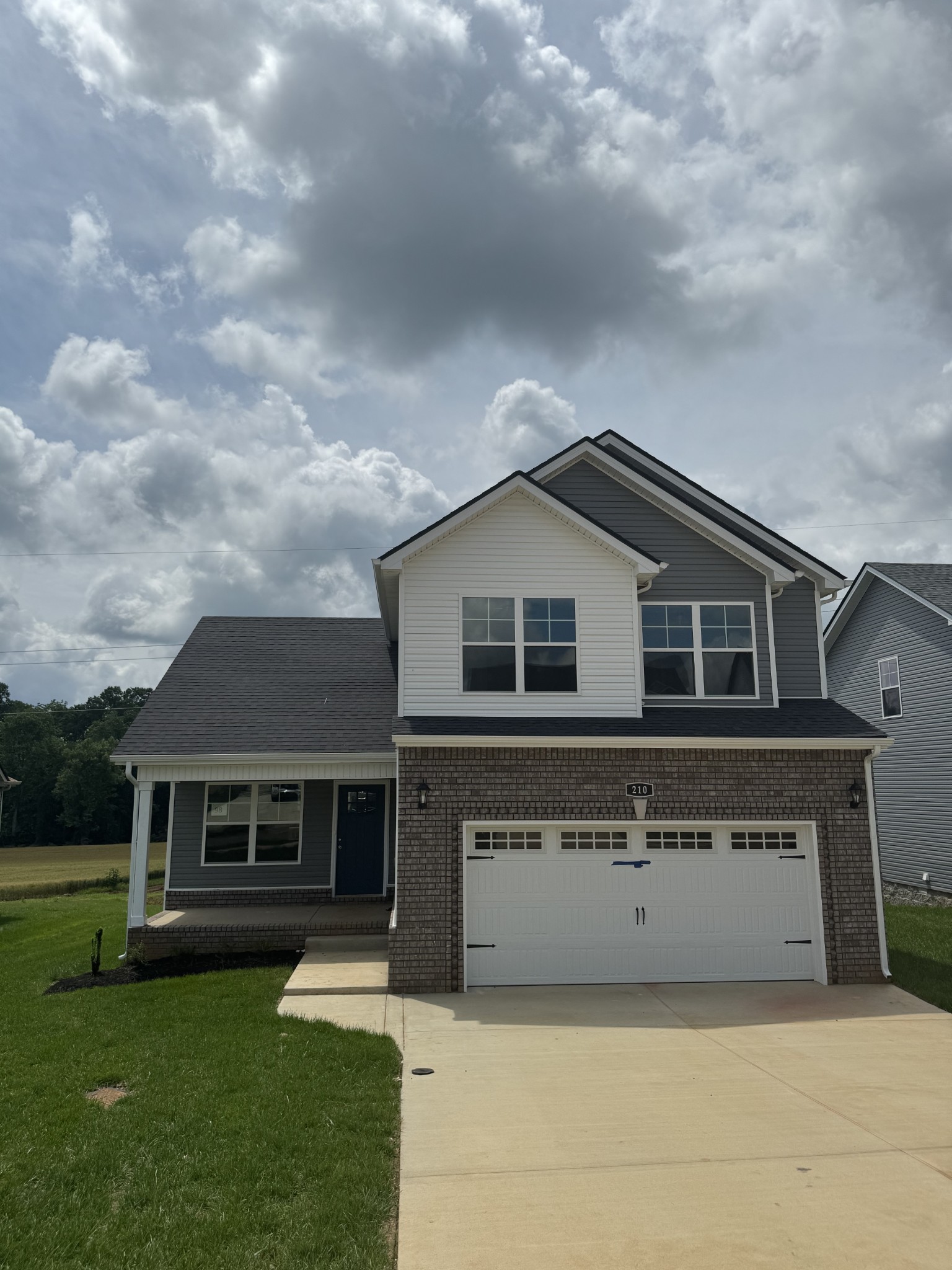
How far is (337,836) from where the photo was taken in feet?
56.7

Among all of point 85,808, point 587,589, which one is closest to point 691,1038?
point 587,589

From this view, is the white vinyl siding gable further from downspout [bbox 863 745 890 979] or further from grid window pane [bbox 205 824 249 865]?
grid window pane [bbox 205 824 249 865]

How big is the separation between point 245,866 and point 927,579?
1776 centimetres

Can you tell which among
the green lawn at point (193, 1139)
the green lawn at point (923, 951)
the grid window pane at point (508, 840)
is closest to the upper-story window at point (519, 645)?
the grid window pane at point (508, 840)

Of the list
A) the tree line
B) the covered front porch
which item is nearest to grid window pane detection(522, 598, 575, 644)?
the covered front porch

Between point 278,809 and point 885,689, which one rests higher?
point 885,689

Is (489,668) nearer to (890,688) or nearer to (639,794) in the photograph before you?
(639,794)

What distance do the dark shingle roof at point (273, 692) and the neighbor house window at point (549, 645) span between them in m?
3.04

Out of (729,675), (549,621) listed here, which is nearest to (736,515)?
(729,675)

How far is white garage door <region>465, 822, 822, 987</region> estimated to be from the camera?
12336 mm

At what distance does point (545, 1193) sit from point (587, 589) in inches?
368

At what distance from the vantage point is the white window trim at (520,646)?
44.2 ft

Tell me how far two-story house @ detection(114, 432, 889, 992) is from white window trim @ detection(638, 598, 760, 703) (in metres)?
0.03

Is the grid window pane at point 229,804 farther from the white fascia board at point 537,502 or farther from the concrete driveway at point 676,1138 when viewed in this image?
the concrete driveway at point 676,1138
